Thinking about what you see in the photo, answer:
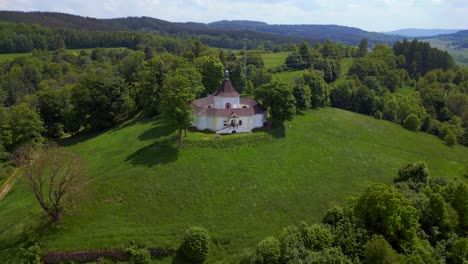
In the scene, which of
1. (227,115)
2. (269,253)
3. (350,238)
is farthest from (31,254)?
(227,115)

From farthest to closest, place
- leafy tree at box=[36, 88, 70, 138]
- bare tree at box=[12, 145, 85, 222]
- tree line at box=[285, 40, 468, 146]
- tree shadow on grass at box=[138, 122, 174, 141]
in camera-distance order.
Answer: tree line at box=[285, 40, 468, 146], leafy tree at box=[36, 88, 70, 138], tree shadow on grass at box=[138, 122, 174, 141], bare tree at box=[12, 145, 85, 222]

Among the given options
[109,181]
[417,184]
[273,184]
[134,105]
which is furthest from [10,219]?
[417,184]

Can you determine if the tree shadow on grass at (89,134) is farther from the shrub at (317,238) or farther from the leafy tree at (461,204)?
the leafy tree at (461,204)

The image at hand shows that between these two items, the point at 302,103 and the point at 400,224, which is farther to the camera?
the point at 302,103

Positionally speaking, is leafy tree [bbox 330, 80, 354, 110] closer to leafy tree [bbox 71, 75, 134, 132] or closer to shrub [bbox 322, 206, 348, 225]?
leafy tree [bbox 71, 75, 134, 132]

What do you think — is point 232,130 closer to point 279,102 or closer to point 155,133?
point 279,102

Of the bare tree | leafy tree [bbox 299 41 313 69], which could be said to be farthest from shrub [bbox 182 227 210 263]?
leafy tree [bbox 299 41 313 69]

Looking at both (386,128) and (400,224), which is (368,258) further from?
(386,128)
